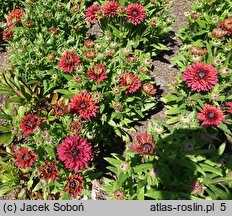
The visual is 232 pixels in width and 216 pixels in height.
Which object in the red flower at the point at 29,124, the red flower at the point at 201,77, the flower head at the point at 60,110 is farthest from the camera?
the red flower at the point at 201,77

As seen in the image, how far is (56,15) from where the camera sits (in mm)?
4867

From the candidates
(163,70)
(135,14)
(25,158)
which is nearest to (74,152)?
(25,158)

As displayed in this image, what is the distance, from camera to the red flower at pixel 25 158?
121 inches

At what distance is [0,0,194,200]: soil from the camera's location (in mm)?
3787

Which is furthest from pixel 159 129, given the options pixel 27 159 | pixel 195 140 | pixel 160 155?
pixel 27 159

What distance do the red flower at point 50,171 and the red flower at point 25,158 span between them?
140mm

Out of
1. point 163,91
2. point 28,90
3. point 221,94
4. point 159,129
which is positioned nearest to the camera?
point 159,129

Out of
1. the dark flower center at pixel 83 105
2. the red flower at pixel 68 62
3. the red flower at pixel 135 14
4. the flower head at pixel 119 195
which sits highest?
the red flower at pixel 135 14

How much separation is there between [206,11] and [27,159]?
12.2 feet

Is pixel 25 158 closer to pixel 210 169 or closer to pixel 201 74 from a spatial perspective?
pixel 210 169

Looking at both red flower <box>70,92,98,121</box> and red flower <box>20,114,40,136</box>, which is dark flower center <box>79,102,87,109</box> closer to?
red flower <box>70,92,98,121</box>

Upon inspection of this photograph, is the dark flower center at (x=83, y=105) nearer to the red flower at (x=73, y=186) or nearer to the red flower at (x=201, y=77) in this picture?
the red flower at (x=73, y=186)

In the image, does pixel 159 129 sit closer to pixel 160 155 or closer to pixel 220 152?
pixel 160 155

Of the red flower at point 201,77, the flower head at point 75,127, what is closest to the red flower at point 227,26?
the red flower at point 201,77
